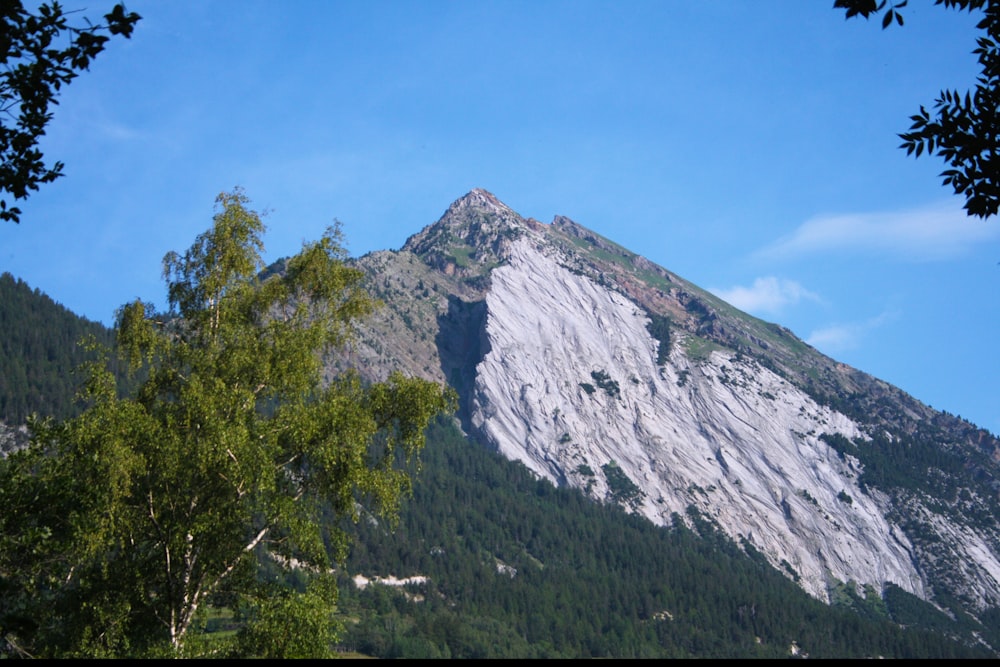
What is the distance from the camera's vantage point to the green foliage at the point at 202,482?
2231 centimetres

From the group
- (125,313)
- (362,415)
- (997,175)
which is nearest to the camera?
(997,175)

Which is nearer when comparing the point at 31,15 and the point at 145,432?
the point at 31,15

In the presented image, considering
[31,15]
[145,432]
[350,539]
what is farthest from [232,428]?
[31,15]

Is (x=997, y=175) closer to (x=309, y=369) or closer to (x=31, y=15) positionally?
(x=31, y=15)

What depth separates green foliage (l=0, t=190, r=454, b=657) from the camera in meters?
22.3

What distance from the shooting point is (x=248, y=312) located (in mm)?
28406

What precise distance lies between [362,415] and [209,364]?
4.48 m

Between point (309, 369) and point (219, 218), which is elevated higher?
point (219, 218)

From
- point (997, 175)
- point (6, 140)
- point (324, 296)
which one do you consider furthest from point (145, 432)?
point (997, 175)

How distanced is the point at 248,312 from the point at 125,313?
11.5ft

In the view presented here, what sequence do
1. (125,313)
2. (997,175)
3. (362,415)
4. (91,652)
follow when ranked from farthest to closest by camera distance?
(125,313) < (362,415) < (91,652) < (997,175)

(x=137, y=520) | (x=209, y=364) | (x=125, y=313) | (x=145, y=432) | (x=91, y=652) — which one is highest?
(x=125, y=313)

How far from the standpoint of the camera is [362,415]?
83.1 feet

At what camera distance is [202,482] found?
79.5 ft
